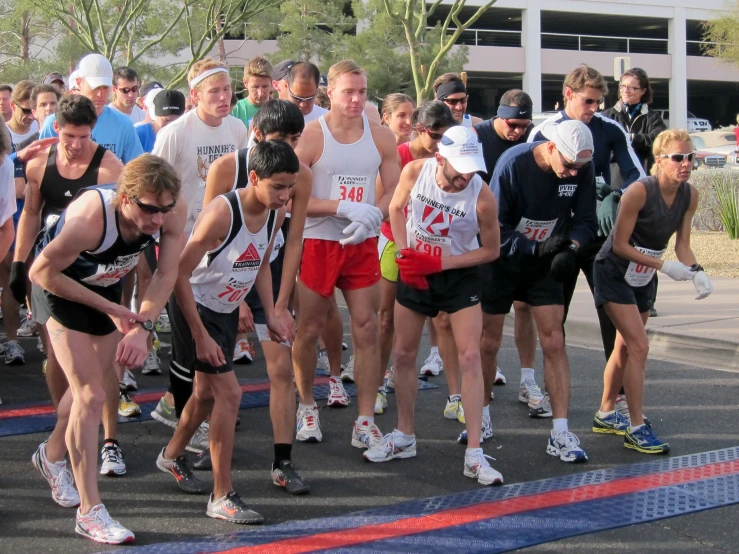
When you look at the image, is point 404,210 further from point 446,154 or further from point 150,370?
point 150,370

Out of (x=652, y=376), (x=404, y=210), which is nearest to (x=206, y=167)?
(x=404, y=210)

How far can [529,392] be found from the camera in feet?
22.5

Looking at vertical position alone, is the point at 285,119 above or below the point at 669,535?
above

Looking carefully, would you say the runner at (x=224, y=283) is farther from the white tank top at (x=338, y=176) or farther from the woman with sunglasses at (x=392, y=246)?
the woman with sunglasses at (x=392, y=246)

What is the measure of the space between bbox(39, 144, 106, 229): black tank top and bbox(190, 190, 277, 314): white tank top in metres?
1.25

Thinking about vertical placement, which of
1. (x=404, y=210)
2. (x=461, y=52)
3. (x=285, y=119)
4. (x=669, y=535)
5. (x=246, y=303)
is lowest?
(x=669, y=535)

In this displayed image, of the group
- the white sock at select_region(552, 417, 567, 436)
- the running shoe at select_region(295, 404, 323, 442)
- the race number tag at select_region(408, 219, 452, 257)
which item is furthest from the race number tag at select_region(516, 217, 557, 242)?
the running shoe at select_region(295, 404, 323, 442)

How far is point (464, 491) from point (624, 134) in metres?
2.98

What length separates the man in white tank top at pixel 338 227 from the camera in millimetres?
5988

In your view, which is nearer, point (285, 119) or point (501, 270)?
point (285, 119)

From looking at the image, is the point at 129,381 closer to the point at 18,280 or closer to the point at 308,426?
the point at 308,426

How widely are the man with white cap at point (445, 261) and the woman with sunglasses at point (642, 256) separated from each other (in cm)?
83

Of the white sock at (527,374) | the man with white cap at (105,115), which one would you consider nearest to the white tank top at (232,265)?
the man with white cap at (105,115)

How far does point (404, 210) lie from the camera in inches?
231
